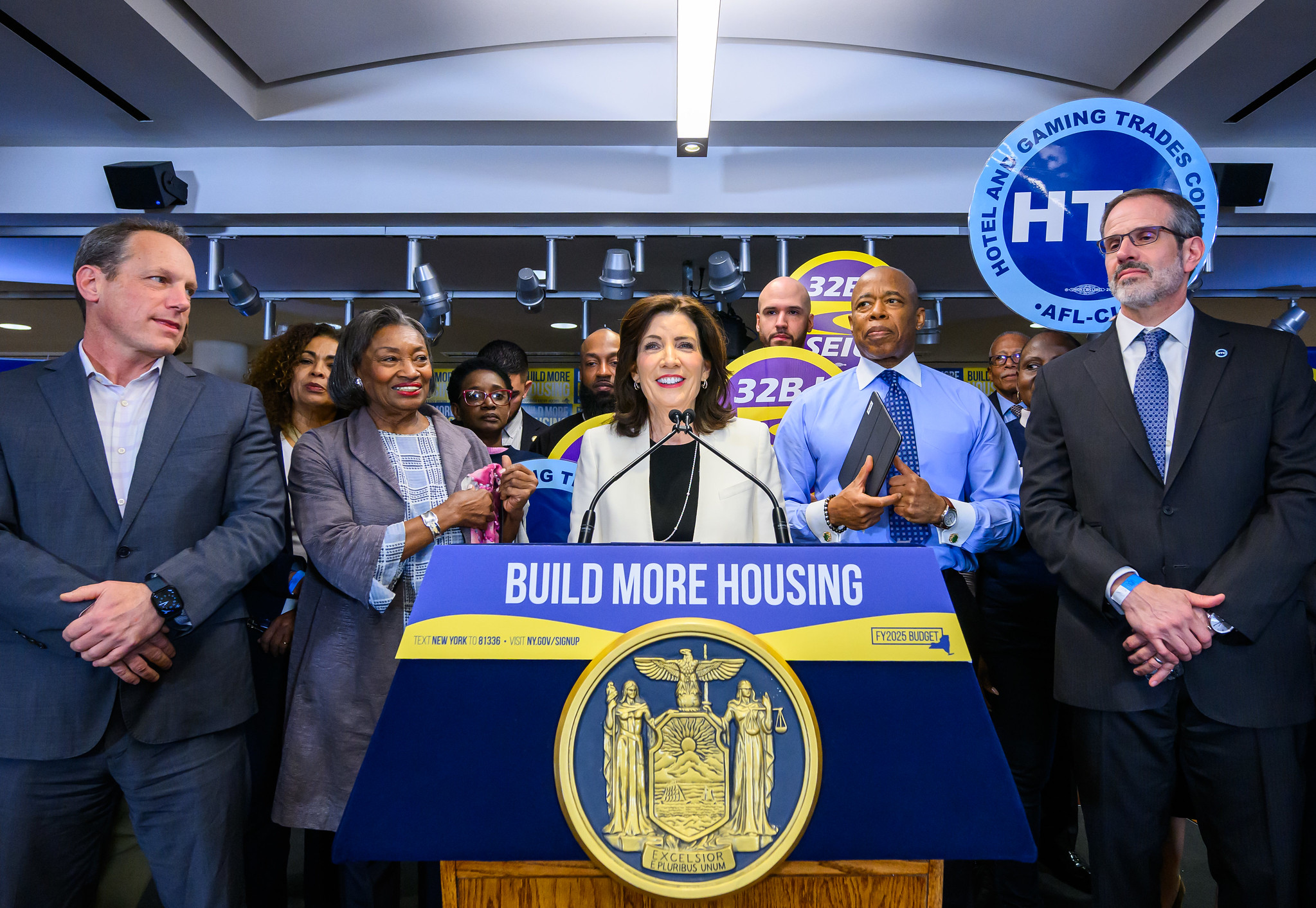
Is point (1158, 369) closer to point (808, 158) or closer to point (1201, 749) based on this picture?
point (1201, 749)

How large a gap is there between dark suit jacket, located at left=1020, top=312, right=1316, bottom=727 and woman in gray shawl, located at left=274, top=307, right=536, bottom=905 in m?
1.29

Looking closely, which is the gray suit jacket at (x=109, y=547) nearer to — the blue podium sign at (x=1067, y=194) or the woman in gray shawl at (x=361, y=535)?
the woman in gray shawl at (x=361, y=535)

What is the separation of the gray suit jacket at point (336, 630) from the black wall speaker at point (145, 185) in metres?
3.44

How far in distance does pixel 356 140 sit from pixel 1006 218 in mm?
3829

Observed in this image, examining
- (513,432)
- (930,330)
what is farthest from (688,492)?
(930,330)

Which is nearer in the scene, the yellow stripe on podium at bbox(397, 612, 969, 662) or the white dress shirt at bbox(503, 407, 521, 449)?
the yellow stripe on podium at bbox(397, 612, 969, 662)

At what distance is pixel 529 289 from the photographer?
5164 millimetres

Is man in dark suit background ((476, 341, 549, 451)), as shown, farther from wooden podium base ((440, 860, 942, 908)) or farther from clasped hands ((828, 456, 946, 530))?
wooden podium base ((440, 860, 942, 908))

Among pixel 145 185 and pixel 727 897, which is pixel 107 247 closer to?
pixel 727 897

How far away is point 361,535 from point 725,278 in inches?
126

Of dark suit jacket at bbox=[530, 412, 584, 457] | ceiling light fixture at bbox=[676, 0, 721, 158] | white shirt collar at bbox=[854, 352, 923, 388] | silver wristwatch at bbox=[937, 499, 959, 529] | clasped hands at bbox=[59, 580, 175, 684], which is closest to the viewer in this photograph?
clasped hands at bbox=[59, 580, 175, 684]

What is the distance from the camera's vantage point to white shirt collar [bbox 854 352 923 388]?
225cm

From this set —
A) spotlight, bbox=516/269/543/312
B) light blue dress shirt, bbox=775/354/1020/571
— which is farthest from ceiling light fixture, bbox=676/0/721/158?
light blue dress shirt, bbox=775/354/1020/571

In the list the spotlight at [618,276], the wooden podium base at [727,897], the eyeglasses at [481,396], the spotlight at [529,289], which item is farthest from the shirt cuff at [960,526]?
the spotlight at [529,289]
